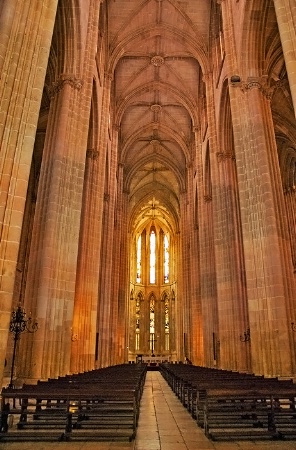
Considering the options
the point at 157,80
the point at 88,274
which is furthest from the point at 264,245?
the point at 157,80

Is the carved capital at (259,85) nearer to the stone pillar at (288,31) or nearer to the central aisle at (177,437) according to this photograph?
the stone pillar at (288,31)

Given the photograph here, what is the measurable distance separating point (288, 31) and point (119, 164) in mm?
24119

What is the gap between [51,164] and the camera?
496 inches

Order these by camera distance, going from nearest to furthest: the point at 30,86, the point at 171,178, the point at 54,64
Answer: the point at 30,86
the point at 54,64
the point at 171,178

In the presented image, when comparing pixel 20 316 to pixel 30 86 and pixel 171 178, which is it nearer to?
pixel 30 86

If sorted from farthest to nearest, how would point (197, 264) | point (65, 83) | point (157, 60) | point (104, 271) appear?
point (197, 264), point (157, 60), point (104, 271), point (65, 83)

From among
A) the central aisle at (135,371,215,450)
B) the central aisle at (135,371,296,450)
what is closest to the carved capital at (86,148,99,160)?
the central aisle at (135,371,215,450)

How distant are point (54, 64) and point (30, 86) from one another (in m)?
8.28

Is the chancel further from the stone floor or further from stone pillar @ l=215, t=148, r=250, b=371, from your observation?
the stone floor

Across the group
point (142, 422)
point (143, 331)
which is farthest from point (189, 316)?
point (142, 422)

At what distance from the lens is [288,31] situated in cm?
940

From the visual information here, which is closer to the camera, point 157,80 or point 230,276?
point 230,276

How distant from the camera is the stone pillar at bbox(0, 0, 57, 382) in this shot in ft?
24.2

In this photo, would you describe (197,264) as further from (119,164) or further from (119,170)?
(119,164)
